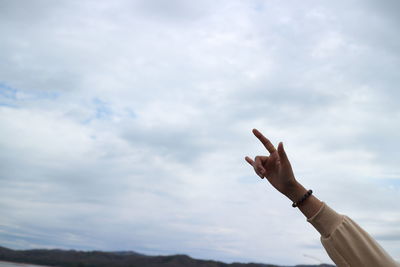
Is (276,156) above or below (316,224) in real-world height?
above

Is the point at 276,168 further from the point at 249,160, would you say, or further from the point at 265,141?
the point at 249,160

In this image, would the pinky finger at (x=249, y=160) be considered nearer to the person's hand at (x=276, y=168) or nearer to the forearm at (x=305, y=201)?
the person's hand at (x=276, y=168)

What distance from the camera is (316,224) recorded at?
6.59 feet

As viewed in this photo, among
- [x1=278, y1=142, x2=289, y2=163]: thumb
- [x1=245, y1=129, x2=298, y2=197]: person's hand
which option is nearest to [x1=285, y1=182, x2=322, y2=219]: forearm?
[x1=245, y1=129, x2=298, y2=197]: person's hand

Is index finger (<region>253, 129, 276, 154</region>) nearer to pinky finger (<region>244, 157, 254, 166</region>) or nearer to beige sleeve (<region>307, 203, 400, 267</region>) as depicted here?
pinky finger (<region>244, 157, 254, 166</region>)

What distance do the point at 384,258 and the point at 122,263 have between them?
257 ft

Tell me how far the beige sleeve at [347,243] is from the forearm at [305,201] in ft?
0.18

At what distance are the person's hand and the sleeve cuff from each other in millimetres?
228

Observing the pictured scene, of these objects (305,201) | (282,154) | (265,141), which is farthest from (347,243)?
(265,141)

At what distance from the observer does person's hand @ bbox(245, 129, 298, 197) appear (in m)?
2.19

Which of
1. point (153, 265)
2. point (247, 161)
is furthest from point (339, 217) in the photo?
point (153, 265)

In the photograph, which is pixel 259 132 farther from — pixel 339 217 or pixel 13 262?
pixel 13 262

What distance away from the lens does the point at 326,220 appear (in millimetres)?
1981

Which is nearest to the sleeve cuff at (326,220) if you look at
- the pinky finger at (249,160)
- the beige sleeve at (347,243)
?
the beige sleeve at (347,243)
